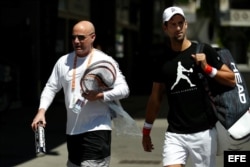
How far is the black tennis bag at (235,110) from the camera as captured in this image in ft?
16.0

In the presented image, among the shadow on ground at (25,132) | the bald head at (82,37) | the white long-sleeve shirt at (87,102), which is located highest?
the bald head at (82,37)

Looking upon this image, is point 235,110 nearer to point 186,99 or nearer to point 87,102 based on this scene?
point 186,99

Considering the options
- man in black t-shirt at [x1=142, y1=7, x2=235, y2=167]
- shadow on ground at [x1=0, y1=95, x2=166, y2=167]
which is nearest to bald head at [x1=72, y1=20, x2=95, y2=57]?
man in black t-shirt at [x1=142, y1=7, x2=235, y2=167]

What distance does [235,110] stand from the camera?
488cm

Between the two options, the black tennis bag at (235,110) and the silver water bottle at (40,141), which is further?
the silver water bottle at (40,141)

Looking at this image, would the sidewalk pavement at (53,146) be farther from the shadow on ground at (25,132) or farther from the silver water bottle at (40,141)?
the silver water bottle at (40,141)

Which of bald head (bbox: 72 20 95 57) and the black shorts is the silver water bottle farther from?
bald head (bbox: 72 20 95 57)

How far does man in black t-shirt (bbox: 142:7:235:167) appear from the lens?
5004mm

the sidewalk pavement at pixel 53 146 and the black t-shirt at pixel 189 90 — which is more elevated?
the black t-shirt at pixel 189 90

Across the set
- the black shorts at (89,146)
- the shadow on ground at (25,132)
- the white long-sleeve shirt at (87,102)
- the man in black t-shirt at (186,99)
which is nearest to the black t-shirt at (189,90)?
the man in black t-shirt at (186,99)

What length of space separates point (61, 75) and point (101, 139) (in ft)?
2.04

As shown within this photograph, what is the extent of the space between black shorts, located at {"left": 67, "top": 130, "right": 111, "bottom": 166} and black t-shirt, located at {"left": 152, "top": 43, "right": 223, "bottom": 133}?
0.66 metres

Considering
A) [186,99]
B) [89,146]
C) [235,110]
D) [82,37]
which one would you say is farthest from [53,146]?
[235,110]

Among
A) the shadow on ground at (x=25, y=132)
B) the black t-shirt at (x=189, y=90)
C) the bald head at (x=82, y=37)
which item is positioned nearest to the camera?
the black t-shirt at (x=189, y=90)
